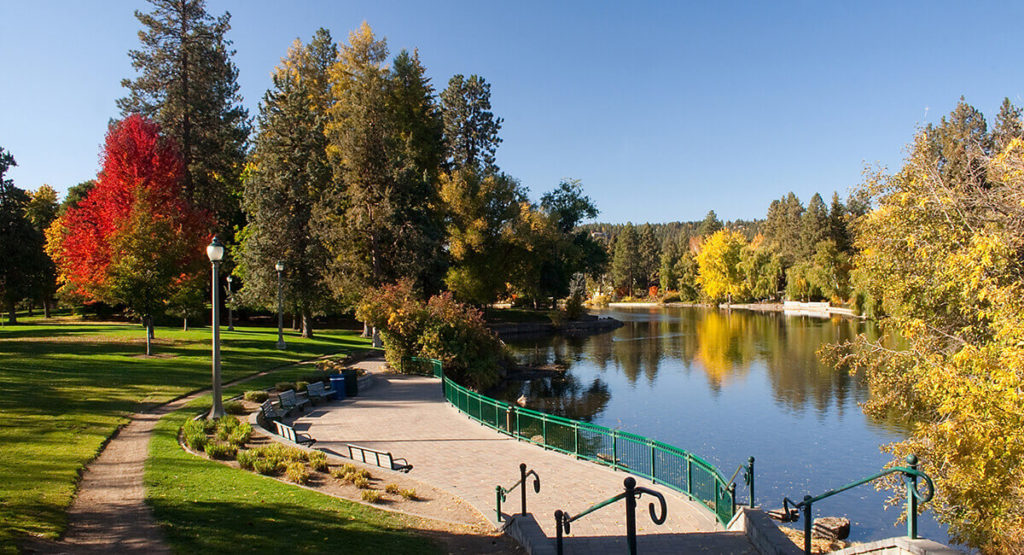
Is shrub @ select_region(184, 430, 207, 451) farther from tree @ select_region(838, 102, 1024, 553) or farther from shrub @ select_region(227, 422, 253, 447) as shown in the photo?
tree @ select_region(838, 102, 1024, 553)

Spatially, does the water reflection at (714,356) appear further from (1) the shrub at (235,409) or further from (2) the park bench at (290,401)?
(1) the shrub at (235,409)

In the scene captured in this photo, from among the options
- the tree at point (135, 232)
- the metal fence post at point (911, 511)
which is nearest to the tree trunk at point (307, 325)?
the tree at point (135, 232)

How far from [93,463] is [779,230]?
113698mm

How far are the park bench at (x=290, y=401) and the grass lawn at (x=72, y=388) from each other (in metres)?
3.42

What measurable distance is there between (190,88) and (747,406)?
40.3 metres

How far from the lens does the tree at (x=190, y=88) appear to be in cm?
4034

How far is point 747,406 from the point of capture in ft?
87.2

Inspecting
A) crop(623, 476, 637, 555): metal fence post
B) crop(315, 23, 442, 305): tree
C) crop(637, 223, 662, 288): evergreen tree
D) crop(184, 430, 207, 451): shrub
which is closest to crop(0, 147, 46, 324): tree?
crop(315, 23, 442, 305): tree

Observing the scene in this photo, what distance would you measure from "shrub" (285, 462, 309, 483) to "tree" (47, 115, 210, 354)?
1758cm

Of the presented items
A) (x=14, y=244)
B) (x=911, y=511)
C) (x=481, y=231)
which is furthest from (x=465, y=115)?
(x=911, y=511)

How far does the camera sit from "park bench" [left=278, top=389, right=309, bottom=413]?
18969 mm

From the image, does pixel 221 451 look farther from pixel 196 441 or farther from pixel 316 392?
pixel 316 392

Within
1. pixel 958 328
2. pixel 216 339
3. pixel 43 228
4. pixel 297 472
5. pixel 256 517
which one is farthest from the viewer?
pixel 43 228

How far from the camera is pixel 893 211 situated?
1456cm
